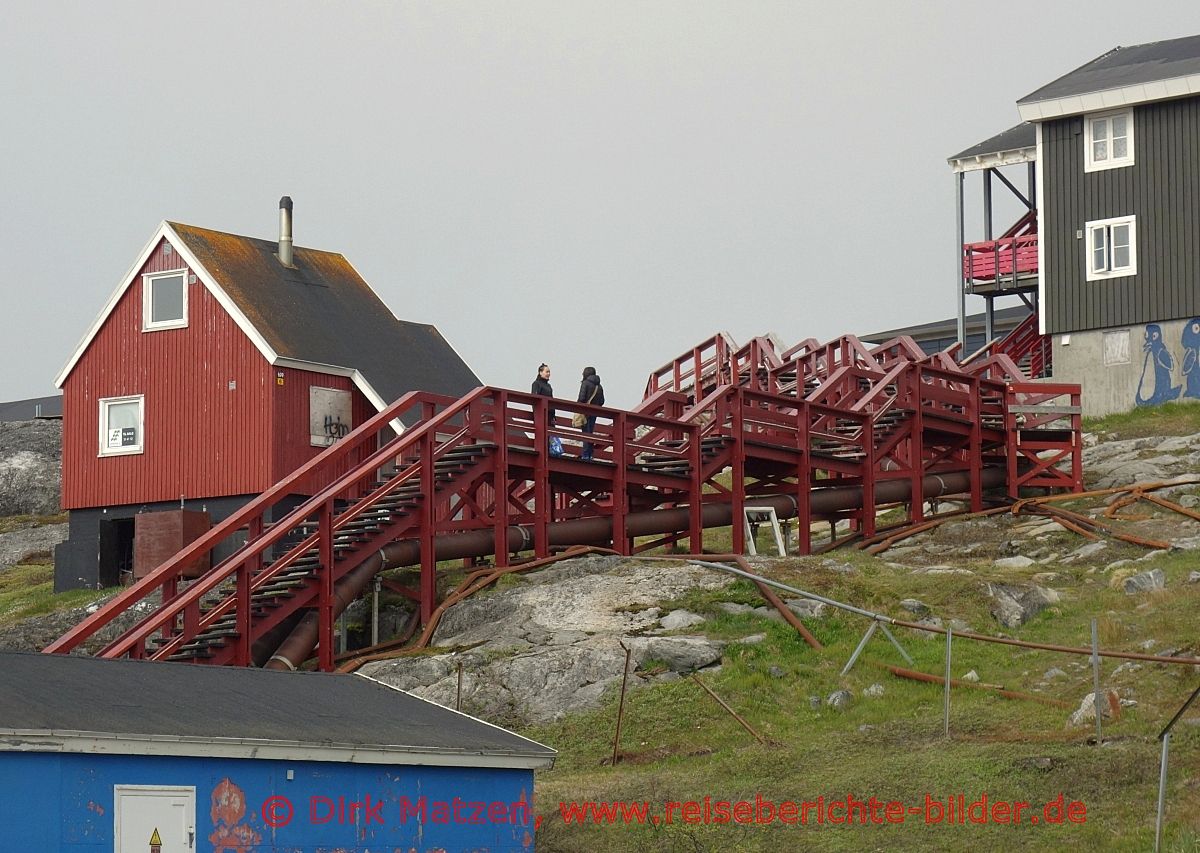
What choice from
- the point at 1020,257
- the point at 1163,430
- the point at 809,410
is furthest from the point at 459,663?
the point at 1020,257

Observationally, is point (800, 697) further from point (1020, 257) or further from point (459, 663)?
point (1020, 257)

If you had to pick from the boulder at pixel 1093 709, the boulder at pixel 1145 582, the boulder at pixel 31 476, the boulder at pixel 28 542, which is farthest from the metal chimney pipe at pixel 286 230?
the boulder at pixel 1093 709

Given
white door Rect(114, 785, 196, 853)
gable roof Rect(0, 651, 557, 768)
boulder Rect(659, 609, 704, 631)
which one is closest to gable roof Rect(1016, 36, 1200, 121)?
boulder Rect(659, 609, 704, 631)

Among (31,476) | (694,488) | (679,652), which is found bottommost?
(679,652)

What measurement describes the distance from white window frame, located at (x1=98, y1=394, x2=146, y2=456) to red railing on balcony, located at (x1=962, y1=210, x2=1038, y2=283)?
21.2 m

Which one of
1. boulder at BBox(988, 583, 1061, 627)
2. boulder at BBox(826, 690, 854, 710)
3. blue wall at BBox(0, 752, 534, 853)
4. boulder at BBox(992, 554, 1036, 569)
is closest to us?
blue wall at BBox(0, 752, 534, 853)

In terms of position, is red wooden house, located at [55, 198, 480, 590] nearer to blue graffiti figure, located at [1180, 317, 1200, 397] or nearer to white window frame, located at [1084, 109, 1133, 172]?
white window frame, located at [1084, 109, 1133, 172]

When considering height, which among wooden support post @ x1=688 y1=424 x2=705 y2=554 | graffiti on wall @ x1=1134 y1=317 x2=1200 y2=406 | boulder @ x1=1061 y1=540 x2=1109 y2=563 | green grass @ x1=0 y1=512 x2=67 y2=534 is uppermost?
graffiti on wall @ x1=1134 y1=317 x2=1200 y2=406

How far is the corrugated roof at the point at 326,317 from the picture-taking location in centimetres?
3941

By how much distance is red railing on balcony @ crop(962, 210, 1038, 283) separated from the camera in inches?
1913

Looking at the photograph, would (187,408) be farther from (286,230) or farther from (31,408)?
(31,408)

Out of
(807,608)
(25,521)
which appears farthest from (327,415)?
(25,521)

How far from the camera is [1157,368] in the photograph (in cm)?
4275

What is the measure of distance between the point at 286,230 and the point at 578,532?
15251 millimetres
